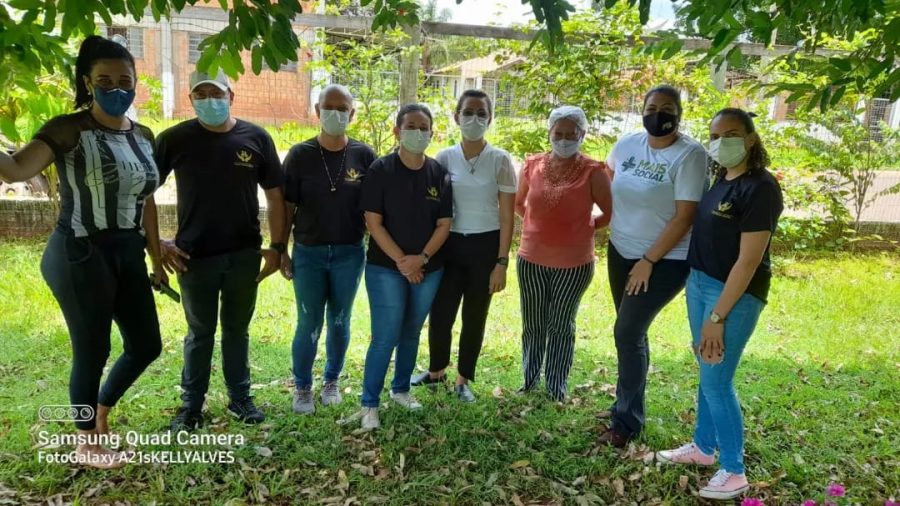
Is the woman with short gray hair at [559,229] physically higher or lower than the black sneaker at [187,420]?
higher

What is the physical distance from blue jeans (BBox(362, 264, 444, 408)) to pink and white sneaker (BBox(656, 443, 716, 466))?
157 cm

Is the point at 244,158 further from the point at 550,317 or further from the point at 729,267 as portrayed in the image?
the point at 729,267

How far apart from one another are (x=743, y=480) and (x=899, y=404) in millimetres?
2064

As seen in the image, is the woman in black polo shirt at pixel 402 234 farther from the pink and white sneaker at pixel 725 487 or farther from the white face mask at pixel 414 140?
the pink and white sneaker at pixel 725 487

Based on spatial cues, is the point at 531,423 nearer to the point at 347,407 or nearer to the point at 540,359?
the point at 540,359

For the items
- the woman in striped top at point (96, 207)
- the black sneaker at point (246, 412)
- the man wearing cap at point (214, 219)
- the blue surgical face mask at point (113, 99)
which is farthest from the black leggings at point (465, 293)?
the blue surgical face mask at point (113, 99)

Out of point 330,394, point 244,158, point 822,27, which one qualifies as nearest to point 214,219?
point 244,158

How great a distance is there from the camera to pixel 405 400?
3.88 meters

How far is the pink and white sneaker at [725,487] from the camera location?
3053 millimetres

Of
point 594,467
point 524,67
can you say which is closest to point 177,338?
point 594,467

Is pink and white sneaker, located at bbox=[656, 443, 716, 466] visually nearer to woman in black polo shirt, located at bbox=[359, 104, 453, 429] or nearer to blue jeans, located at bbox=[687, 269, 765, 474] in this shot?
blue jeans, located at bbox=[687, 269, 765, 474]

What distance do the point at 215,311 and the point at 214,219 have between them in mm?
530

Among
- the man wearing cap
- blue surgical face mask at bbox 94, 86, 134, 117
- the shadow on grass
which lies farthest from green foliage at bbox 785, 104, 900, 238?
blue surgical face mask at bbox 94, 86, 134, 117

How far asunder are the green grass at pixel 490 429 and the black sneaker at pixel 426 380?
0.17m
